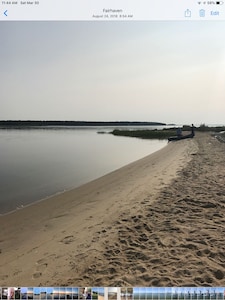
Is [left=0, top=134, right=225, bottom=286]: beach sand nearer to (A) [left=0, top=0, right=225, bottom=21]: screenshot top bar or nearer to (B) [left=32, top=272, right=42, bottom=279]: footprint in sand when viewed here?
(B) [left=32, top=272, right=42, bottom=279]: footprint in sand

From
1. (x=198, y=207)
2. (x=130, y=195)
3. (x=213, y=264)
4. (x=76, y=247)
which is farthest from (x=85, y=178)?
(x=213, y=264)

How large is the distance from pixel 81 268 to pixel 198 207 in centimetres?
196

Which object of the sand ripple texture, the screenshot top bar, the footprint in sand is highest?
the screenshot top bar

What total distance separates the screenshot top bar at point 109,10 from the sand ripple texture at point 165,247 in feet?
6.10

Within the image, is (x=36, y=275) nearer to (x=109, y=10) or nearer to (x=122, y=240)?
(x=122, y=240)

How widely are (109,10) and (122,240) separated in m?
2.02

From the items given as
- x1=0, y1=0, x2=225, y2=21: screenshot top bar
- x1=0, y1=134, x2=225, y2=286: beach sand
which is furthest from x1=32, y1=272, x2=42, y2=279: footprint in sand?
x1=0, y1=0, x2=225, y2=21: screenshot top bar

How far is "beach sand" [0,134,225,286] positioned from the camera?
2.23 metres

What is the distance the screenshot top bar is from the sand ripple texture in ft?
6.10

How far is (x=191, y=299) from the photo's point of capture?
6.48ft

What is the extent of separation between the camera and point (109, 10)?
2.21 metres

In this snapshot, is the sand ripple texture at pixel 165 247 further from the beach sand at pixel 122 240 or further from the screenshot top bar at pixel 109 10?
the screenshot top bar at pixel 109 10

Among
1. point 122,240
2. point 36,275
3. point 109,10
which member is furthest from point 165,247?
point 109,10

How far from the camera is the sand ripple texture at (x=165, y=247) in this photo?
2184mm
